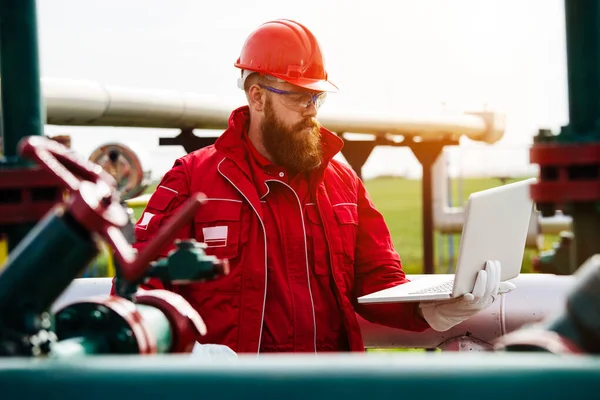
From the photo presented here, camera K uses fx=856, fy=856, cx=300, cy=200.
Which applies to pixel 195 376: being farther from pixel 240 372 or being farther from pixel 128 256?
pixel 128 256

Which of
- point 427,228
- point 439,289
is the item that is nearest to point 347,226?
point 439,289

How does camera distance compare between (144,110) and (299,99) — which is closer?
(299,99)

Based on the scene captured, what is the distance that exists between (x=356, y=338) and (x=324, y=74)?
0.80 m

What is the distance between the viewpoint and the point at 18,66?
97 centimetres

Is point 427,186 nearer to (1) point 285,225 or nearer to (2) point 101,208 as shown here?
(1) point 285,225

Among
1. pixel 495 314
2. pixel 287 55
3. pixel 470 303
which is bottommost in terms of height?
pixel 495 314

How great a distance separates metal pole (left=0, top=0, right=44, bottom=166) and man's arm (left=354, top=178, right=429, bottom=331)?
4.91 feet

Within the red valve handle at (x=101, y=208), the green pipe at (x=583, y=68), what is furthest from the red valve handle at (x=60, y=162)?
the green pipe at (x=583, y=68)

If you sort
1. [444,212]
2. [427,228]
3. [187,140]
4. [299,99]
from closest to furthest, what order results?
1. [299,99]
2. [187,140]
3. [427,228]
4. [444,212]

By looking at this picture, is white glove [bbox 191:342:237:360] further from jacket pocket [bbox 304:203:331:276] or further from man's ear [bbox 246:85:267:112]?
man's ear [bbox 246:85:267:112]

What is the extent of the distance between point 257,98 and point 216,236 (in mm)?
530

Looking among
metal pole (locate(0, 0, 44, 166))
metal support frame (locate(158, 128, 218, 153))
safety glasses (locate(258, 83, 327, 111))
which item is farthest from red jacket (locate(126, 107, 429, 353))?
metal pole (locate(0, 0, 44, 166))

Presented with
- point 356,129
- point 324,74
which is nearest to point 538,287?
point 324,74

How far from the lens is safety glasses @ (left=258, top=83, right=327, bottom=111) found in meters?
2.54
